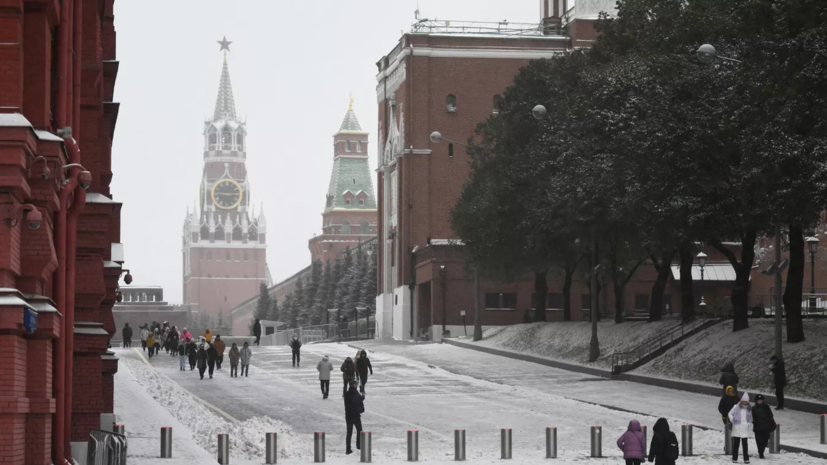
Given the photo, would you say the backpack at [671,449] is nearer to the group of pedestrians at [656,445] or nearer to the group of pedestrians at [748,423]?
the group of pedestrians at [656,445]

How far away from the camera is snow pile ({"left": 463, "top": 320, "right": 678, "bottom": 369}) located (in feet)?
169

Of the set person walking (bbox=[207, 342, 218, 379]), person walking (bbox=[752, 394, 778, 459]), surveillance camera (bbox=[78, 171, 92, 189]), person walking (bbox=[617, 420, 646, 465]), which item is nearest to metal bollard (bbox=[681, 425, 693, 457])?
person walking (bbox=[752, 394, 778, 459])

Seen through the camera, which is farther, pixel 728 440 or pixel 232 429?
pixel 232 429

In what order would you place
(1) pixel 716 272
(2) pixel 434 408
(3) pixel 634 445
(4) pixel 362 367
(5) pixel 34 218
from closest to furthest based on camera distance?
(5) pixel 34 218, (3) pixel 634 445, (2) pixel 434 408, (4) pixel 362 367, (1) pixel 716 272

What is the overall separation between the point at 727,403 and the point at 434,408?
35.4 ft

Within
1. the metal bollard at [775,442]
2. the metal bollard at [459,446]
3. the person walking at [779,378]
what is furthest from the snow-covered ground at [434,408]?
the person walking at [779,378]

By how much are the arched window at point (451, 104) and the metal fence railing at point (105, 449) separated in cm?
6864

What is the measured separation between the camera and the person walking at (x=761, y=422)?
26.6 metres

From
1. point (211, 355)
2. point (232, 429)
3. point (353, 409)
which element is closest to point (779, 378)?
point (353, 409)

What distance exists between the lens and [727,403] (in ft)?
92.7

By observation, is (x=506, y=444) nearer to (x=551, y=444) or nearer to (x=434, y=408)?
(x=551, y=444)

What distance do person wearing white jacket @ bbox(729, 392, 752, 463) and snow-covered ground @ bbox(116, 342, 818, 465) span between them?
591 mm

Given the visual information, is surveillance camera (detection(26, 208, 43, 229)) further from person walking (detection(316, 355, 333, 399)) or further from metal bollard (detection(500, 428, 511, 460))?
person walking (detection(316, 355, 333, 399))

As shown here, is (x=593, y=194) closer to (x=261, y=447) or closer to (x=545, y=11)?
(x=261, y=447)
